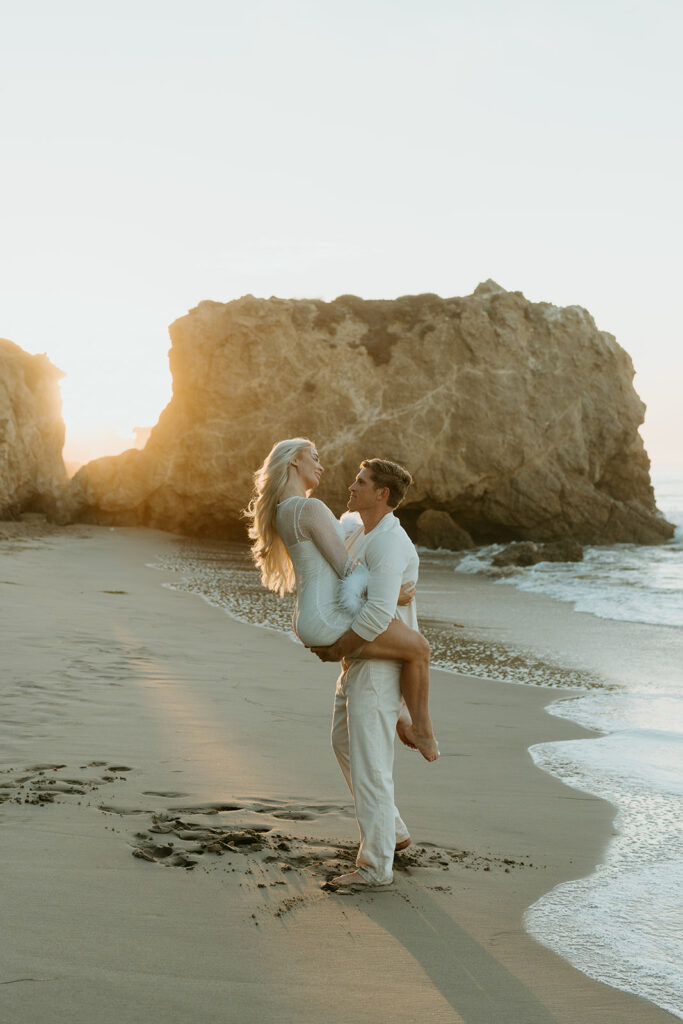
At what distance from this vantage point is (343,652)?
11.6 ft

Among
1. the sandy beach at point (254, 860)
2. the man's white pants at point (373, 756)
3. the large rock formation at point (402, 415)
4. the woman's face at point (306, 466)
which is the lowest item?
the sandy beach at point (254, 860)

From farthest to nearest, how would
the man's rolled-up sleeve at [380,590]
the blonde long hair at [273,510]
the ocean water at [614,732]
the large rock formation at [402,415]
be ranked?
the large rock formation at [402,415] → the blonde long hair at [273,510] → the man's rolled-up sleeve at [380,590] → the ocean water at [614,732]

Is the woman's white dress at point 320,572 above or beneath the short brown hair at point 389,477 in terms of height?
beneath

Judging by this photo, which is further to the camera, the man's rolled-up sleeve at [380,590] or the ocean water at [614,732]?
the man's rolled-up sleeve at [380,590]

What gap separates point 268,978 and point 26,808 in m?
1.62

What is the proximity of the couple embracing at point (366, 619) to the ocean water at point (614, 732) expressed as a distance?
2.22 ft

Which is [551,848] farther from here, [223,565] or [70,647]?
[223,565]

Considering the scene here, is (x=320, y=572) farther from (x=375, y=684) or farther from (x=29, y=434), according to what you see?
(x=29, y=434)

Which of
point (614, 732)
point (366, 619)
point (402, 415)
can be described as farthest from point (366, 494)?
point (402, 415)

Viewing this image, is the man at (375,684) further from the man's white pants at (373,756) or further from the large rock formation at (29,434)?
the large rock formation at (29,434)

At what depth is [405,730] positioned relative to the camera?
148 inches

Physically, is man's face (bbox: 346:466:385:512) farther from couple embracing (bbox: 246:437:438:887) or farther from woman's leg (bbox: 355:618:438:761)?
woman's leg (bbox: 355:618:438:761)

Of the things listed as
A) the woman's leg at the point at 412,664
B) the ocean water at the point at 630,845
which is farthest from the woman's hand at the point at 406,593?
the ocean water at the point at 630,845

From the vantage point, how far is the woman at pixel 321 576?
3.52 metres
